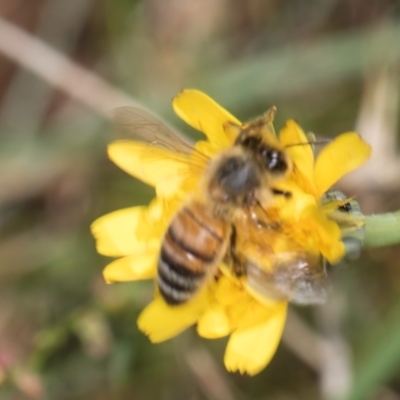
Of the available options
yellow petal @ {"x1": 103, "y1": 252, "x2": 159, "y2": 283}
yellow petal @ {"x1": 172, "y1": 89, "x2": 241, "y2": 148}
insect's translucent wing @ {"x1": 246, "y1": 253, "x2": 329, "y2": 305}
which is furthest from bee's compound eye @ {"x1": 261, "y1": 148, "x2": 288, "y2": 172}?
yellow petal @ {"x1": 103, "y1": 252, "x2": 159, "y2": 283}

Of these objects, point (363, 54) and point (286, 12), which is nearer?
point (363, 54)

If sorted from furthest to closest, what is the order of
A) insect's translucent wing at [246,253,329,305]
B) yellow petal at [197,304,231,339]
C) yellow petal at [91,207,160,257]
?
yellow petal at [91,207,160,257]
yellow petal at [197,304,231,339]
insect's translucent wing at [246,253,329,305]

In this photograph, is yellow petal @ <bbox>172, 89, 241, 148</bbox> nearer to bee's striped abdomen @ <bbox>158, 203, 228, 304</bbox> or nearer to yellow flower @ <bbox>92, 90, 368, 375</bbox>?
yellow flower @ <bbox>92, 90, 368, 375</bbox>

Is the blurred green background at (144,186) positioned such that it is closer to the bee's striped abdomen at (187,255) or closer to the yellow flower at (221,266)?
the yellow flower at (221,266)

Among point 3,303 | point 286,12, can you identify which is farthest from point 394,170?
point 3,303

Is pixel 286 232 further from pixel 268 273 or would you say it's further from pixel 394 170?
pixel 394 170

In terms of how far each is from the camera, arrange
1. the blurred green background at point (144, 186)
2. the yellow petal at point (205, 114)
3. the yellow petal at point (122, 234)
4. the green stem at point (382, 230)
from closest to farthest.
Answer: the green stem at point (382, 230), the yellow petal at point (205, 114), the yellow petal at point (122, 234), the blurred green background at point (144, 186)

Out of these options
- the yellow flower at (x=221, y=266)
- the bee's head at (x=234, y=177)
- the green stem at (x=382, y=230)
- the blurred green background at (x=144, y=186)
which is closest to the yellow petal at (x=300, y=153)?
the yellow flower at (x=221, y=266)

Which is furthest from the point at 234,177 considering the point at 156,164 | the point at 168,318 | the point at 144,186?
the point at 144,186
